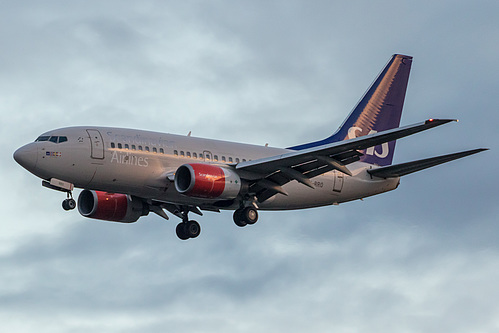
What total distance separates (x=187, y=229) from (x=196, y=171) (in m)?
7.68

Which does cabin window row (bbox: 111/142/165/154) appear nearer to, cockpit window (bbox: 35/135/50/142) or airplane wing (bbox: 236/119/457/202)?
cockpit window (bbox: 35/135/50/142)

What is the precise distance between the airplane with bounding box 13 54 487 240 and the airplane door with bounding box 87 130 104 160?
0.15 ft

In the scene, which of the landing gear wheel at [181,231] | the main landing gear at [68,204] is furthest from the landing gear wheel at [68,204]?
the landing gear wheel at [181,231]

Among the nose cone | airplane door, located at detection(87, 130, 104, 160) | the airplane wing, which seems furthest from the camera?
airplane door, located at detection(87, 130, 104, 160)

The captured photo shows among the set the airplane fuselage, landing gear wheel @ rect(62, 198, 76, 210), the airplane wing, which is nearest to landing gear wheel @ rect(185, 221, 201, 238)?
the airplane fuselage

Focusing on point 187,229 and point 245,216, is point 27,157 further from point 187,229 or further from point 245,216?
point 245,216

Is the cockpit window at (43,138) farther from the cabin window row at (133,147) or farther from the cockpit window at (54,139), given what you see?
the cabin window row at (133,147)

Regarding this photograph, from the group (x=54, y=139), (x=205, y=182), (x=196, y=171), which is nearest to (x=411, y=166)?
(x=205, y=182)

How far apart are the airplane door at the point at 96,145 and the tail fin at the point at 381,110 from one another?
43.0 feet

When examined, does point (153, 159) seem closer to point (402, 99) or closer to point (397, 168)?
point (397, 168)

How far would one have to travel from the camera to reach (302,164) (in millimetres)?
47219

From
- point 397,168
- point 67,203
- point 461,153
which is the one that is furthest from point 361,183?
point 67,203

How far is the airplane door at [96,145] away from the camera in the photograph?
4480 centimetres

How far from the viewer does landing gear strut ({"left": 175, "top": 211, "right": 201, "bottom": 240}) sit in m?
51.9
